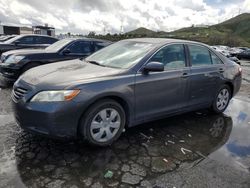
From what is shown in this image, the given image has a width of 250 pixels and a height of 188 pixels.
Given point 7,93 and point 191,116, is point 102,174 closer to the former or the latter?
point 191,116

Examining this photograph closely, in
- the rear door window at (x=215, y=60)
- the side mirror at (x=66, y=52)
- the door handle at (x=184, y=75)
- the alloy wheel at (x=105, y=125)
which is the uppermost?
the rear door window at (x=215, y=60)

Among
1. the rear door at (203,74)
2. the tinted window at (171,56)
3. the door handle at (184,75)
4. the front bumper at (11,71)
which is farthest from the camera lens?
the front bumper at (11,71)

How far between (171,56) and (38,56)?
14.7ft

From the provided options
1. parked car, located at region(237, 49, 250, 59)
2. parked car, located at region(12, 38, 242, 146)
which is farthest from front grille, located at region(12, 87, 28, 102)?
parked car, located at region(237, 49, 250, 59)

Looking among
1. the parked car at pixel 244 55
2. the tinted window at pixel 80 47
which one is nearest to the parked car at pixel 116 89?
the tinted window at pixel 80 47

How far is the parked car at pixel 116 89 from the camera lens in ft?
10.4

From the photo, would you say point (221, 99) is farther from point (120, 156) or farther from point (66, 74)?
point (66, 74)

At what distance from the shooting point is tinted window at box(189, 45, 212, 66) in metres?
4.76

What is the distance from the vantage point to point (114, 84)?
3488mm

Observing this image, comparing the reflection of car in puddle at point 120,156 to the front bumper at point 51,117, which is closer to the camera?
the reflection of car in puddle at point 120,156

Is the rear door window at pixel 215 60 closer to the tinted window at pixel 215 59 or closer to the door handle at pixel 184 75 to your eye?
the tinted window at pixel 215 59

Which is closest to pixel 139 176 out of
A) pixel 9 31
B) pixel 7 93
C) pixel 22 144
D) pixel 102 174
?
pixel 102 174

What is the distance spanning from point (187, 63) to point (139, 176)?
2458mm

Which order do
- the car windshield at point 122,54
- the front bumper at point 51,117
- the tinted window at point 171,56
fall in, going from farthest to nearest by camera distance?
the tinted window at point 171,56 < the car windshield at point 122,54 < the front bumper at point 51,117
